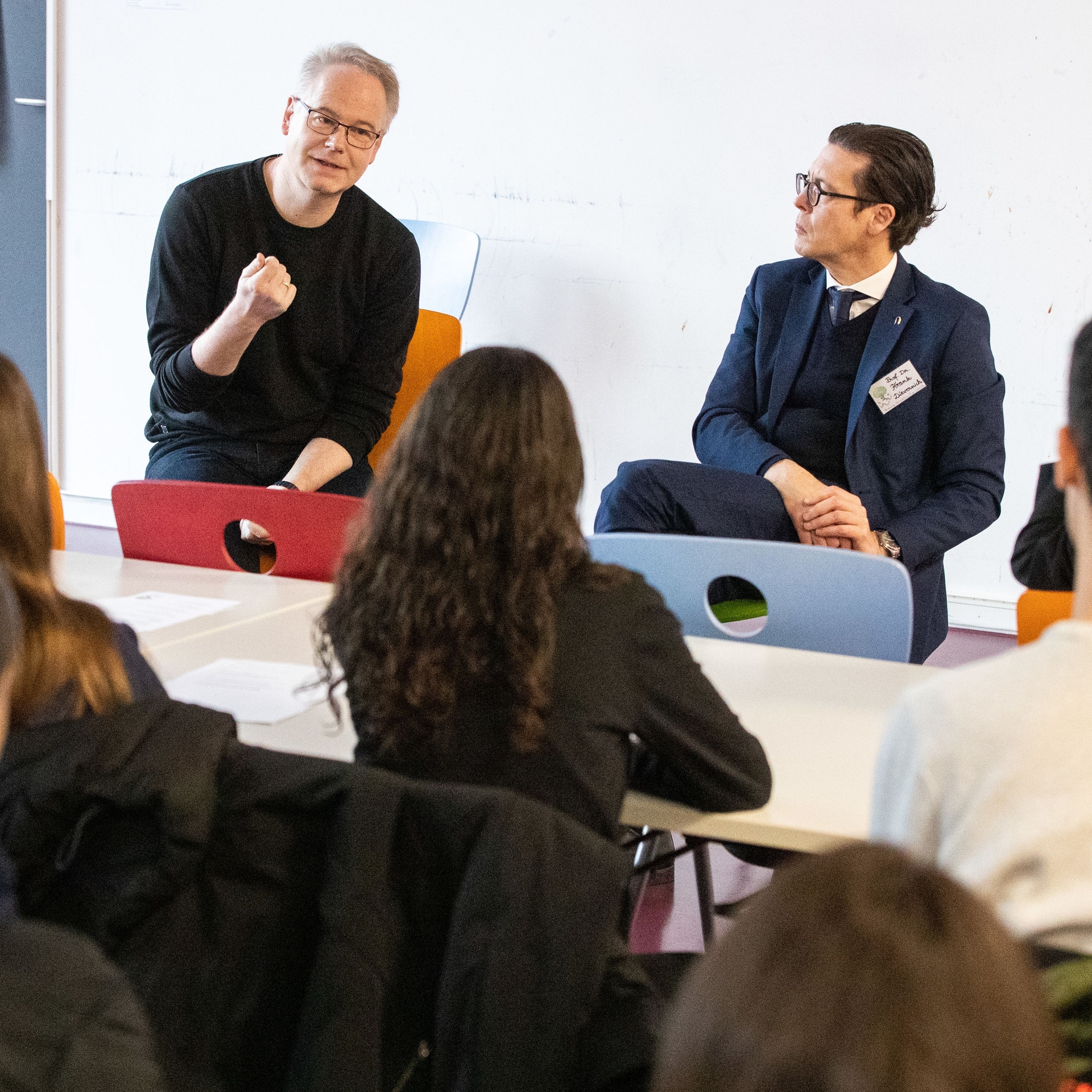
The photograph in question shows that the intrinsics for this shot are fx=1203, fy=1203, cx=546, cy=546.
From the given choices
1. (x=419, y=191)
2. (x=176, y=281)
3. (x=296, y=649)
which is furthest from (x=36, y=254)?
(x=296, y=649)

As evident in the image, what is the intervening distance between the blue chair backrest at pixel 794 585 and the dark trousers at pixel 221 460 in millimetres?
1312

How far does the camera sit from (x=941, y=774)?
83cm

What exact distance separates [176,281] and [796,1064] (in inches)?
107

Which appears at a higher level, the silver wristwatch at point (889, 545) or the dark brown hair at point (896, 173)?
the dark brown hair at point (896, 173)

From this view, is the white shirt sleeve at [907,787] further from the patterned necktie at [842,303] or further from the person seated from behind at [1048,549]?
the patterned necktie at [842,303]

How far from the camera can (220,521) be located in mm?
2078

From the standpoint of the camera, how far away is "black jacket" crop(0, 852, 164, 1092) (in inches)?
23.2

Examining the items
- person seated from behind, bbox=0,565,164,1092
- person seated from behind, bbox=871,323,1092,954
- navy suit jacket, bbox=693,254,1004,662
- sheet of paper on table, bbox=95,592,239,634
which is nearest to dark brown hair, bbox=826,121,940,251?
navy suit jacket, bbox=693,254,1004,662

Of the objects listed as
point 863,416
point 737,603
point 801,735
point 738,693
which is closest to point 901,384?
point 863,416

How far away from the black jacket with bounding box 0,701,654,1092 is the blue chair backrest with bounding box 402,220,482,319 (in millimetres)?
3294

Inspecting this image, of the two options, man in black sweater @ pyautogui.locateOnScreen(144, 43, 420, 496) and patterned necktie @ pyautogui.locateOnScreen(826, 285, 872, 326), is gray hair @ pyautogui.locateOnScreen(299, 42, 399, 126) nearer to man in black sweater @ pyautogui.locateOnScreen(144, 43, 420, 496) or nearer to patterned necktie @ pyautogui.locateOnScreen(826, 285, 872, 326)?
man in black sweater @ pyautogui.locateOnScreen(144, 43, 420, 496)

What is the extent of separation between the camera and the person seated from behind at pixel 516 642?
3.78 feet

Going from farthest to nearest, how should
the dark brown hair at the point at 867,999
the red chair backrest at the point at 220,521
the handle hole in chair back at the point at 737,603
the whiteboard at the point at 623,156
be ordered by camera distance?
the whiteboard at the point at 623,156
the handle hole in chair back at the point at 737,603
the red chair backrest at the point at 220,521
the dark brown hair at the point at 867,999

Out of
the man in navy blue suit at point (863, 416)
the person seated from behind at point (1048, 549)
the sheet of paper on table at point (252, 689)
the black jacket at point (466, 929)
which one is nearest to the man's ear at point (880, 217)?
the man in navy blue suit at point (863, 416)
